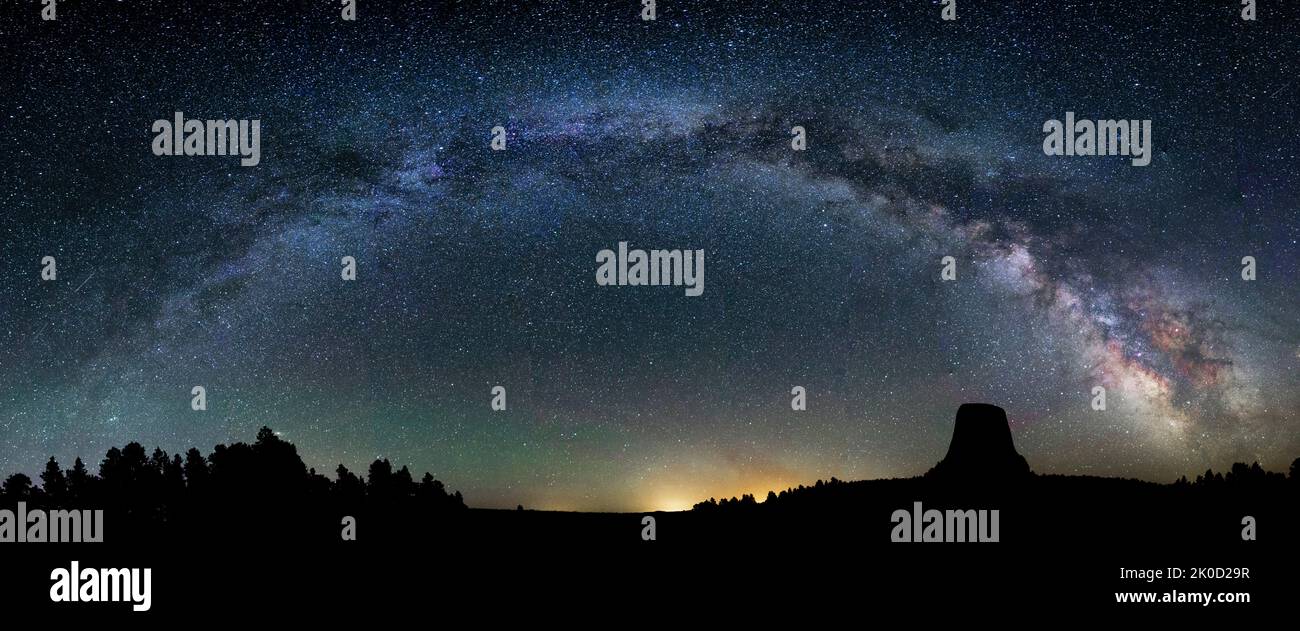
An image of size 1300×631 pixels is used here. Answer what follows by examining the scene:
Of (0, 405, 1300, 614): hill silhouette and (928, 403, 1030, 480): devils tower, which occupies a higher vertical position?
(928, 403, 1030, 480): devils tower

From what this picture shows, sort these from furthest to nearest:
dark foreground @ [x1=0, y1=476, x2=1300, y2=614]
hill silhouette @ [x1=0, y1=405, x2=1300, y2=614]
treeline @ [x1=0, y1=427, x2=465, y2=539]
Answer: treeline @ [x1=0, y1=427, x2=465, y2=539] → hill silhouette @ [x1=0, y1=405, x2=1300, y2=614] → dark foreground @ [x1=0, y1=476, x2=1300, y2=614]

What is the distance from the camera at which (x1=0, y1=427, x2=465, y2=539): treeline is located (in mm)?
73625

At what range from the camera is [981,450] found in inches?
A: 3275

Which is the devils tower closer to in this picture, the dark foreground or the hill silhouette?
the hill silhouette

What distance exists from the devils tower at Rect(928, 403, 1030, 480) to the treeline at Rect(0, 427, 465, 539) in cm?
4645

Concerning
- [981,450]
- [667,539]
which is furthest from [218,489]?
[981,450]

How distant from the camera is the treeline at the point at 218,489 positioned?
73.6m

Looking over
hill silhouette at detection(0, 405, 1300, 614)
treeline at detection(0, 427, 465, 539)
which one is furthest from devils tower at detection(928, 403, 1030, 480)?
treeline at detection(0, 427, 465, 539)

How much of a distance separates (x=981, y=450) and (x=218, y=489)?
2781 inches
